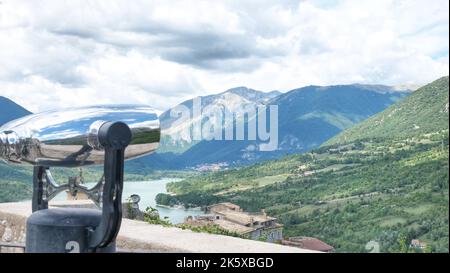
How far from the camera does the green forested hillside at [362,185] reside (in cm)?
4097

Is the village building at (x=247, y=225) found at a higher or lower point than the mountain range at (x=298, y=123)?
lower

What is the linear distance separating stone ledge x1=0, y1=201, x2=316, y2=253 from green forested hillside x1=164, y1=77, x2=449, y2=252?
1045 inches

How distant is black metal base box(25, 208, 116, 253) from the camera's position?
110 inches

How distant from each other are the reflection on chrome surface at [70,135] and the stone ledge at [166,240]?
122 centimetres

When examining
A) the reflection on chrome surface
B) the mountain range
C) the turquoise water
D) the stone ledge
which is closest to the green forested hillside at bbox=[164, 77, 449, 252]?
the turquoise water

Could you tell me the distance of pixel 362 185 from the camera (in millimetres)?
59406

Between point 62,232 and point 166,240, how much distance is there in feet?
5.23

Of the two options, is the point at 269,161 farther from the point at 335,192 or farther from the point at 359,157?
the point at 335,192

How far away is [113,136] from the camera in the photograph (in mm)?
2725

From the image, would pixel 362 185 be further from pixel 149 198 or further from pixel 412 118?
pixel 149 198

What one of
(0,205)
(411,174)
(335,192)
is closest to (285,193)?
(335,192)

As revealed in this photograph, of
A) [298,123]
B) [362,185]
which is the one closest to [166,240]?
[362,185]

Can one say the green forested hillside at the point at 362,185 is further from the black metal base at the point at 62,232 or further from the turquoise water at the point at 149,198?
the black metal base at the point at 62,232

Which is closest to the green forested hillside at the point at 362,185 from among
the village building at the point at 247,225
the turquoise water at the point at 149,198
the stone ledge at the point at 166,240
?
the turquoise water at the point at 149,198
